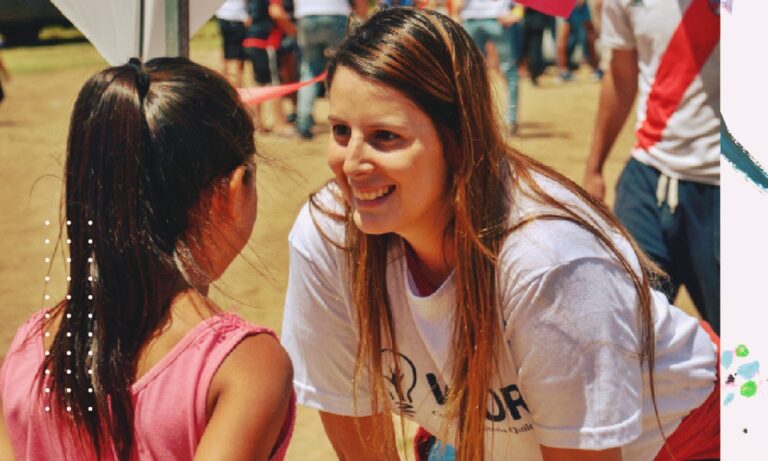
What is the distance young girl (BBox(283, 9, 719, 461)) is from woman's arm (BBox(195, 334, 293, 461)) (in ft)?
1.08

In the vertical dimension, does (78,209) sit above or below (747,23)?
below

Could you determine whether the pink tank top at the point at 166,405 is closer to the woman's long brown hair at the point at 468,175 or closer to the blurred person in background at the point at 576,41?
the woman's long brown hair at the point at 468,175

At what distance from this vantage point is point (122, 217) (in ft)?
5.66

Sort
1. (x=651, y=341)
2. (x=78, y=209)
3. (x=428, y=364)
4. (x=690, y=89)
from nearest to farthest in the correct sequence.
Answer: (x=78, y=209) < (x=651, y=341) < (x=428, y=364) < (x=690, y=89)

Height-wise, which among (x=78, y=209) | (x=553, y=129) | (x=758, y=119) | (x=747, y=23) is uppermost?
(x=747, y=23)

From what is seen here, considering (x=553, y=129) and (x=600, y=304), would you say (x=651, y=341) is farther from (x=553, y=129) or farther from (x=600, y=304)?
(x=553, y=129)

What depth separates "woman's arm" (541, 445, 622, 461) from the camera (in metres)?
1.93

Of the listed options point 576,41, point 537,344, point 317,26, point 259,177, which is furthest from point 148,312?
point 576,41

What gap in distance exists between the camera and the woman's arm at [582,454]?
6.34 feet

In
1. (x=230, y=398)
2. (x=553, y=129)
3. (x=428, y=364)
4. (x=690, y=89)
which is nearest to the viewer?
(x=230, y=398)

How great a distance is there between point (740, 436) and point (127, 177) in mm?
923

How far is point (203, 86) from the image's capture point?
1.79 m

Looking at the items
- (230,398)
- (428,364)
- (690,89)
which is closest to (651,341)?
(428,364)

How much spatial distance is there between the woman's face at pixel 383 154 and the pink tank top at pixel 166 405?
1.02 ft
